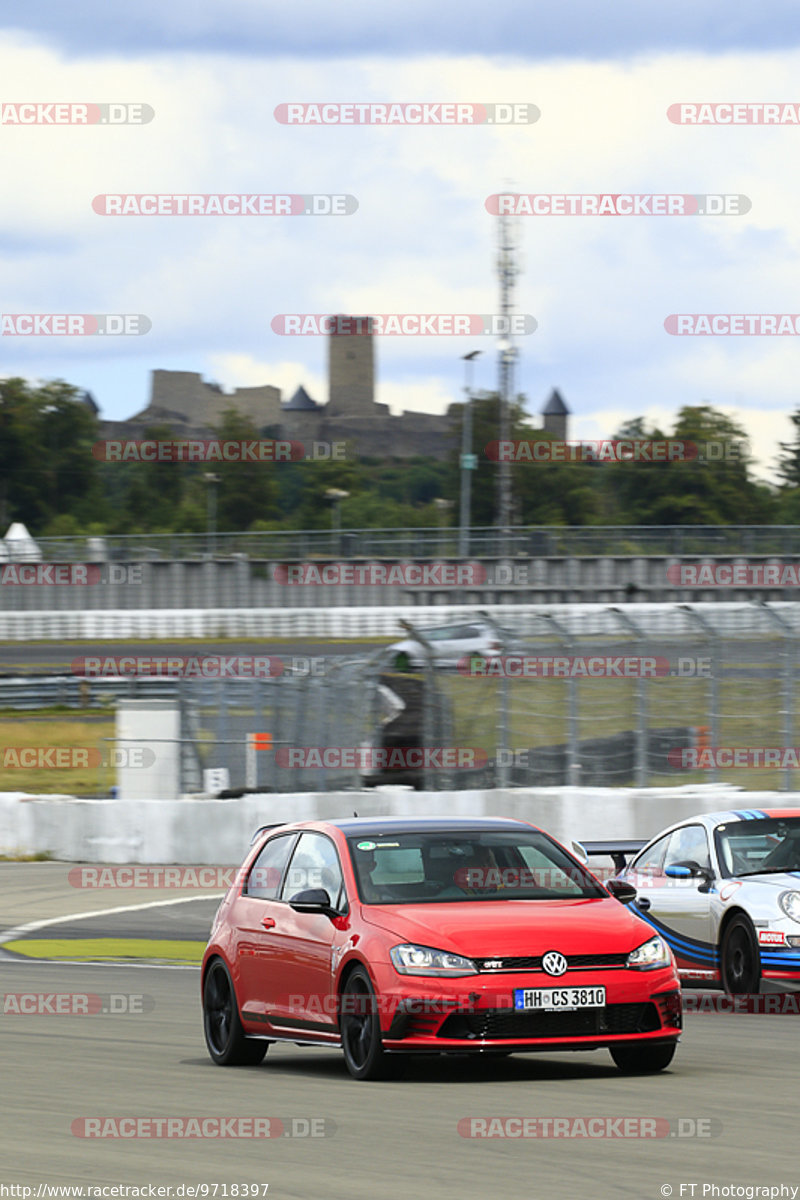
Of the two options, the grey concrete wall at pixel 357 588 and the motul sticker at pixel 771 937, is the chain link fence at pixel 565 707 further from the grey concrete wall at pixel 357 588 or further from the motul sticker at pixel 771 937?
the grey concrete wall at pixel 357 588

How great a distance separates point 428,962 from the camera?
7480mm

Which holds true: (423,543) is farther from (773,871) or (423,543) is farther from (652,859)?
(773,871)

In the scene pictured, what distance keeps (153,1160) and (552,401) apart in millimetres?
178696

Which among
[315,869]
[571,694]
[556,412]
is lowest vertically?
[315,869]

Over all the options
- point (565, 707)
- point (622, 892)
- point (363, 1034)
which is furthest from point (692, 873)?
point (565, 707)

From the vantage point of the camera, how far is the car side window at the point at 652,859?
1161cm

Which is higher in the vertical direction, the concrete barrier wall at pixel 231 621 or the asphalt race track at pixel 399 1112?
the concrete barrier wall at pixel 231 621

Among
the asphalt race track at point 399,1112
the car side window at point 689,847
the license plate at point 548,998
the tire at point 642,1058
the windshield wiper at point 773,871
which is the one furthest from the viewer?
the car side window at point 689,847

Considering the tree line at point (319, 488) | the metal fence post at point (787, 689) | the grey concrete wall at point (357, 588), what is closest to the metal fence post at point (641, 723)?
the metal fence post at point (787, 689)

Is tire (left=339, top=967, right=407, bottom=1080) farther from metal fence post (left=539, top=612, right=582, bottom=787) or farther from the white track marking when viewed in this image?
metal fence post (left=539, top=612, right=582, bottom=787)

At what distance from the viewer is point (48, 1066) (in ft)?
29.1

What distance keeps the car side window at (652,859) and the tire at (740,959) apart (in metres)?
0.85

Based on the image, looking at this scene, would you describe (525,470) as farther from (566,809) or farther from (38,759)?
(566,809)

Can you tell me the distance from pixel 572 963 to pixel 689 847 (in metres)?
4.13
